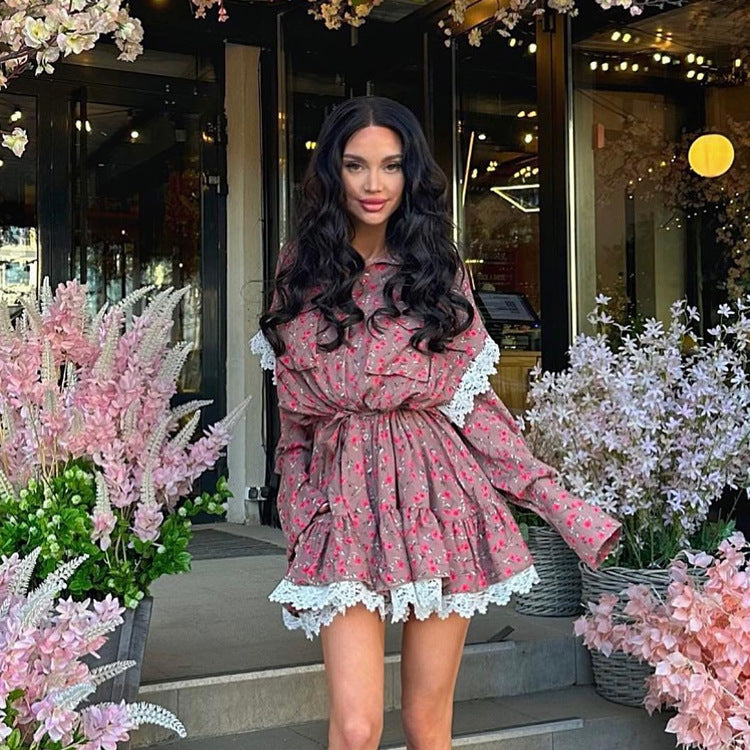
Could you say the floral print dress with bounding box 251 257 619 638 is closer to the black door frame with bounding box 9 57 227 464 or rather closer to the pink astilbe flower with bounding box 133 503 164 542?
the pink astilbe flower with bounding box 133 503 164 542

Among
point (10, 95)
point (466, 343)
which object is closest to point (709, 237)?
point (466, 343)

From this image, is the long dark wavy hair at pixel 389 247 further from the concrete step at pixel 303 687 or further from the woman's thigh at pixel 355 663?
the concrete step at pixel 303 687

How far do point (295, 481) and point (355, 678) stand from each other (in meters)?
0.41

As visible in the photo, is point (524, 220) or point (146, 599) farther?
point (524, 220)

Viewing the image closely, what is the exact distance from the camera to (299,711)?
3031 mm

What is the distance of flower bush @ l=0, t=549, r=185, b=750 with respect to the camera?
150 cm

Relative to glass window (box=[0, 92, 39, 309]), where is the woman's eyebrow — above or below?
below

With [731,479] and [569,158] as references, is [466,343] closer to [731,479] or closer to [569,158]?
[731,479]

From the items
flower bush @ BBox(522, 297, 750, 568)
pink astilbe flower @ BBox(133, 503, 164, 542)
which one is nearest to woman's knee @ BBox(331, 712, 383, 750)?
pink astilbe flower @ BBox(133, 503, 164, 542)

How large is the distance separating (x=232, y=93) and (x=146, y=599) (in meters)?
3.87

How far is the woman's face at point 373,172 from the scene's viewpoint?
6.86 ft

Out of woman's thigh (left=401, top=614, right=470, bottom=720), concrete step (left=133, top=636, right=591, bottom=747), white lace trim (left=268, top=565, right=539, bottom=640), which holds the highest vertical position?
white lace trim (left=268, top=565, right=539, bottom=640)

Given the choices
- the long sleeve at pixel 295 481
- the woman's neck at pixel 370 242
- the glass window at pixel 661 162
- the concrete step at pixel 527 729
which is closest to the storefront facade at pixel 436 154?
the glass window at pixel 661 162

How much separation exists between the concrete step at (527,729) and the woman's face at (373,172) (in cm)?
148
